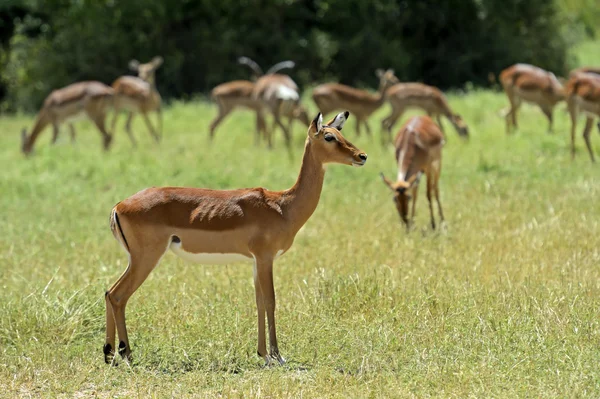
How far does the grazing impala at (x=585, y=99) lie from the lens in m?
12.7

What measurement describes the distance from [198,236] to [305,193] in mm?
665

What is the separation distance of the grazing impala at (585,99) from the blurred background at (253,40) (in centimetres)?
1321

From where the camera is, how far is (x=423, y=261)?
25.0 ft

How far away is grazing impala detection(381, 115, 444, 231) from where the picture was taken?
29.2 ft

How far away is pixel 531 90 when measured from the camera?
649 inches

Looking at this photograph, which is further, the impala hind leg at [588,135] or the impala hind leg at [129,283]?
the impala hind leg at [588,135]

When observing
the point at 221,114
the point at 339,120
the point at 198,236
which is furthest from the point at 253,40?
the point at 198,236

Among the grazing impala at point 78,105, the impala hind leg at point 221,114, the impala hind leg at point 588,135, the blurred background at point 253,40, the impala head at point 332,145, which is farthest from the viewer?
the blurred background at point 253,40

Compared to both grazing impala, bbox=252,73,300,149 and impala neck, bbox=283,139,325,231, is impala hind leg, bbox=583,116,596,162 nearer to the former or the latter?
grazing impala, bbox=252,73,300,149

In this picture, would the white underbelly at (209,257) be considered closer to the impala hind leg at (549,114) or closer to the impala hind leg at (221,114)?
the impala hind leg at (549,114)

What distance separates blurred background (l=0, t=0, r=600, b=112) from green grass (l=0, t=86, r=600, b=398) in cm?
1390

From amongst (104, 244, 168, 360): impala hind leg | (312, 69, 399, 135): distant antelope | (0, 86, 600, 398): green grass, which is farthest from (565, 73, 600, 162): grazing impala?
(104, 244, 168, 360): impala hind leg

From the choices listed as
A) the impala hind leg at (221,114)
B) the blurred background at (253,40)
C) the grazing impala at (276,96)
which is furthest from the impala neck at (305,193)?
the blurred background at (253,40)

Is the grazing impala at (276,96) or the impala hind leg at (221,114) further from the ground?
the grazing impala at (276,96)
